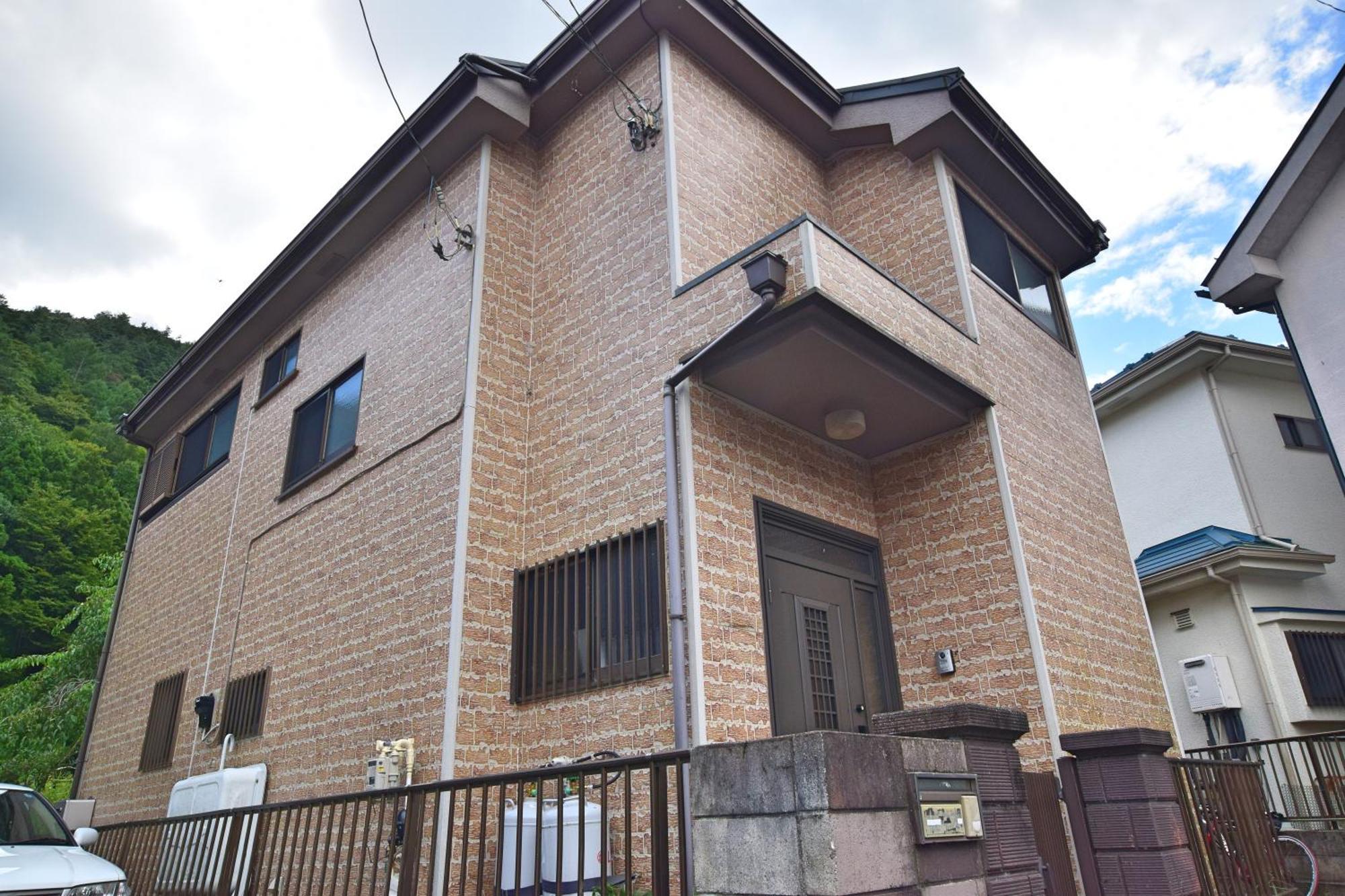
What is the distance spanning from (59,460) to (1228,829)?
92.7 ft

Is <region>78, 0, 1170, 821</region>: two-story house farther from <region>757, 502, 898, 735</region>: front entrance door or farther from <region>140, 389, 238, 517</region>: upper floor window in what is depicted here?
<region>140, 389, 238, 517</region>: upper floor window

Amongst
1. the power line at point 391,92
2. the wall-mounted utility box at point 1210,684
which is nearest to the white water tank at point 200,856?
the power line at point 391,92

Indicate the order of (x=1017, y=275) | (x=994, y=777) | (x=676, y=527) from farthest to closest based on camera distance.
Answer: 1. (x=1017, y=275)
2. (x=676, y=527)
3. (x=994, y=777)

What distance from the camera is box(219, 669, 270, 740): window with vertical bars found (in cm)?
764

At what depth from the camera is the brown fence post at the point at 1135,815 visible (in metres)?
3.52

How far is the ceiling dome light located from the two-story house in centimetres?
3

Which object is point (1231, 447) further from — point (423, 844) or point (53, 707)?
point (53, 707)

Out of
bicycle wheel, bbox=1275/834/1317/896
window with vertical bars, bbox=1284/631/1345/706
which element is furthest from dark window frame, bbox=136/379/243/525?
window with vertical bars, bbox=1284/631/1345/706

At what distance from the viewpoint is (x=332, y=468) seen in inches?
316

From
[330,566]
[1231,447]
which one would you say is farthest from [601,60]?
[1231,447]

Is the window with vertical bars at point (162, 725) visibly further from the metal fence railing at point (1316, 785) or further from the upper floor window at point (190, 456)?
the metal fence railing at point (1316, 785)

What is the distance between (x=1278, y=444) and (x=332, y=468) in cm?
1204

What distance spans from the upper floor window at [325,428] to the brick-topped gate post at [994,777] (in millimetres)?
6141

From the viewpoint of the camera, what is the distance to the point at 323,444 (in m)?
8.61
